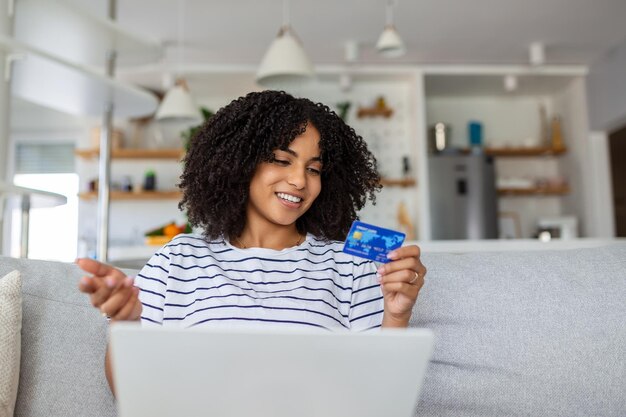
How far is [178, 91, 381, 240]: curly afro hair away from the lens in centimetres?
134

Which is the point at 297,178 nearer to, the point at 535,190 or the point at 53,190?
the point at 535,190

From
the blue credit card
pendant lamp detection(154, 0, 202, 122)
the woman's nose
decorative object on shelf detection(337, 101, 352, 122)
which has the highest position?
decorative object on shelf detection(337, 101, 352, 122)

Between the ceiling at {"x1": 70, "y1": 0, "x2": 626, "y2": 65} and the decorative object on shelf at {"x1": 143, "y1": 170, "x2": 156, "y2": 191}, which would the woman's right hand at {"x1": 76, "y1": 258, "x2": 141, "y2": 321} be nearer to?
the ceiling at {"x1": 70, "y1": 0, "x2": 626, "y2": 65}

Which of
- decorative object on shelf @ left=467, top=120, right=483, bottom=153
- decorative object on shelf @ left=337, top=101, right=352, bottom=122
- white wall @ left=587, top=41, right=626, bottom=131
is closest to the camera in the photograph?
white wall @ left=587, top=41, right=626, bottom=131

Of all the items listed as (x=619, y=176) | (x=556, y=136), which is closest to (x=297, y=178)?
(x=556, y=136)

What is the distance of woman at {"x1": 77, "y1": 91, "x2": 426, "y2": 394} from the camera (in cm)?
116

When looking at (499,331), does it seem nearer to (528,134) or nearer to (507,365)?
(507,365)

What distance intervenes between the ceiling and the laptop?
151 inches

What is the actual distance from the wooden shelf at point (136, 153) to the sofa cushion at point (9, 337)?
4365mm

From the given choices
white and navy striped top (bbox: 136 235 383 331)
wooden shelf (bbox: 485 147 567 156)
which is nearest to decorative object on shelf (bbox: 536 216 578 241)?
wooden shelf (bbox: 485 147 567 156)

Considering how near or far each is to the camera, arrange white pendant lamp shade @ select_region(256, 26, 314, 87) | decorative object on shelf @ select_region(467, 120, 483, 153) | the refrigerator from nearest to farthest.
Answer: white pendant lamp shade @ select_region(256, 26, 314, 87) < the refrigerator < decorative object on shelf @ select_region(467, 120, 483, 153)

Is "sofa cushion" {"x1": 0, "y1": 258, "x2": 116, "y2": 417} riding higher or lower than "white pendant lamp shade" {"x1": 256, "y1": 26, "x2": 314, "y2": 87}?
lower

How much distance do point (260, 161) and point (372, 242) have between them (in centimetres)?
40

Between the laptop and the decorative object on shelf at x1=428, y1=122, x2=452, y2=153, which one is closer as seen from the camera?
the laptop
